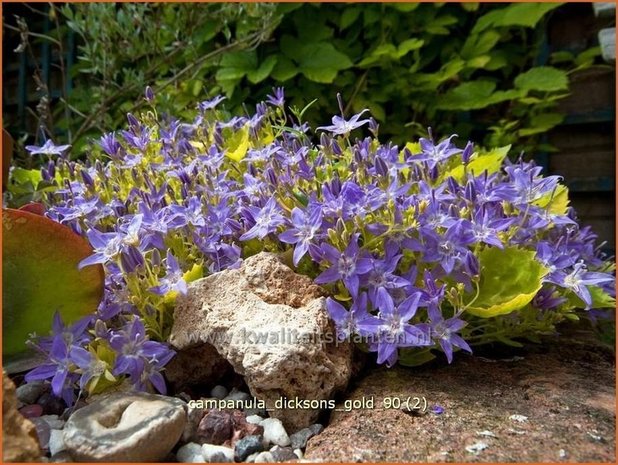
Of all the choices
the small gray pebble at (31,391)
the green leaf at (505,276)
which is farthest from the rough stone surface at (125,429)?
the green leaf at (505,276)

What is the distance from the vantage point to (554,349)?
140 cm

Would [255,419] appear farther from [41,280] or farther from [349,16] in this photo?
[349,16]

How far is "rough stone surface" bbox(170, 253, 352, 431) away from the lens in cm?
100

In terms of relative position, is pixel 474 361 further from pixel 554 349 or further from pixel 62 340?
pixel 62 340

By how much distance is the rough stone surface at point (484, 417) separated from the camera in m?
0.88

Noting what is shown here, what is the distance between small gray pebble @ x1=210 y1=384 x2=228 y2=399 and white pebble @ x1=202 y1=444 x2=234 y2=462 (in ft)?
0.68

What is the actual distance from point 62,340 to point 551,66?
105 inches

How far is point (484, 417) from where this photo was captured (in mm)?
993

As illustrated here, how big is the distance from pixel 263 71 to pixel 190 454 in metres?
1.98

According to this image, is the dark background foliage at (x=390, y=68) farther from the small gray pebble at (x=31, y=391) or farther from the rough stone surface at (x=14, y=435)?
the rough stone surface at (x=14, y=435)

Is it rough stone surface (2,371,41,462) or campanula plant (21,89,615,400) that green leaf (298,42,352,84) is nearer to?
campanula plant (21,89,615,400)

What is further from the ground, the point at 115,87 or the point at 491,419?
the point at 115,87

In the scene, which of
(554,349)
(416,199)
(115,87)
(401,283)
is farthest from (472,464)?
(115,87)

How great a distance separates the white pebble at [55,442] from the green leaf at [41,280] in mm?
197
